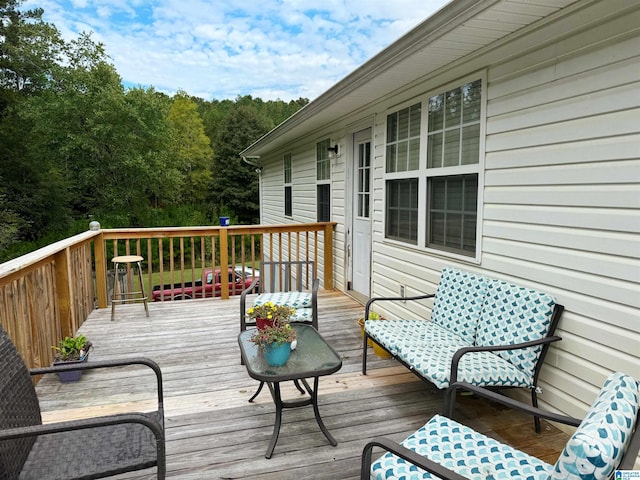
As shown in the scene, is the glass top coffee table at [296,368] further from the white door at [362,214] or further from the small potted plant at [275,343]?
the white door at [362,214]

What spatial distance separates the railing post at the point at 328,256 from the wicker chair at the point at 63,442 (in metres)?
4.46

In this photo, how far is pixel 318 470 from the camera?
7.00ft

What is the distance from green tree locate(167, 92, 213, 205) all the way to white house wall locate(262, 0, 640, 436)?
22968 millimetres

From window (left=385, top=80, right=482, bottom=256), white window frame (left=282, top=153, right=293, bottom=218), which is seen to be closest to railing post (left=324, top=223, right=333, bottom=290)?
window (left=385, top=80, right=482, bottom=256)

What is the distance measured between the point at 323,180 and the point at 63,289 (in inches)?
159

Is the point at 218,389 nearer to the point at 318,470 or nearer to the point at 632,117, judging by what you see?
the point at 318,470

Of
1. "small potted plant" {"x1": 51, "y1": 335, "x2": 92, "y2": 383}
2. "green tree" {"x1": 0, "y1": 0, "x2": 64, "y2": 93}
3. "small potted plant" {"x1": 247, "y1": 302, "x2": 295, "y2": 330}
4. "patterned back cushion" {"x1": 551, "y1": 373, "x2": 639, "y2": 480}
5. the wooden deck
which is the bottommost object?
the wooden deck

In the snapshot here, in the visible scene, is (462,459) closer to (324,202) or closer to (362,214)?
(362,214)

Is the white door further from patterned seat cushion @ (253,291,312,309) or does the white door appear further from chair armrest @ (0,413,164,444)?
chair armrest @ (0,413,164,444)

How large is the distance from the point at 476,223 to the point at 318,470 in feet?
6.99

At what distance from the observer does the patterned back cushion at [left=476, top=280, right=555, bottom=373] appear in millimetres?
2471

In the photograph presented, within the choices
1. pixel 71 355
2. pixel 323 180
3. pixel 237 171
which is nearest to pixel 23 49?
pixel 237 171

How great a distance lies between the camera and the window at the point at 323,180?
255 inches

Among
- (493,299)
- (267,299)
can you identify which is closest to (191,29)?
(267,299)
